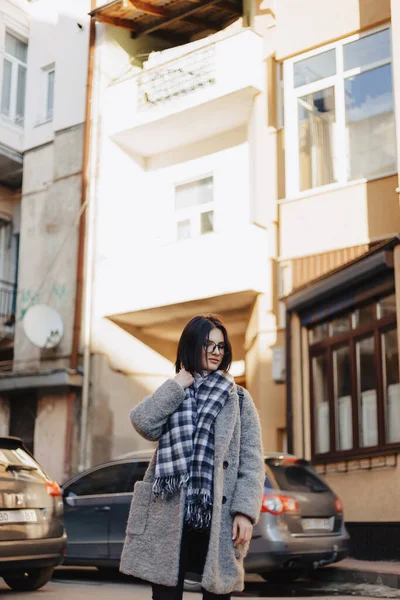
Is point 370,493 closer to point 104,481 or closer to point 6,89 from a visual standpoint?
point 104,481

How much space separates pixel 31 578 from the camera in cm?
924

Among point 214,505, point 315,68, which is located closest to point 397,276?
point 315,68

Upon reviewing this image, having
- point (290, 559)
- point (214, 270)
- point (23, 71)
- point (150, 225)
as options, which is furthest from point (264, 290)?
point (23, 71)

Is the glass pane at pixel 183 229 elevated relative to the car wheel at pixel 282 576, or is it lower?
elevated

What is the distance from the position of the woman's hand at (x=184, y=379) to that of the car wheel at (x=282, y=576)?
25.3 ft

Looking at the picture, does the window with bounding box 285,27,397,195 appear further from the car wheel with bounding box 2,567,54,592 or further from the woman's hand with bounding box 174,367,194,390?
the woman's hand with bounding box 174,367,194,390

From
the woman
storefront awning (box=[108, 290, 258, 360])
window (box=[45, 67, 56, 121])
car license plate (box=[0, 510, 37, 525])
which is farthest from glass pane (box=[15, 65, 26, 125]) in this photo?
the woman

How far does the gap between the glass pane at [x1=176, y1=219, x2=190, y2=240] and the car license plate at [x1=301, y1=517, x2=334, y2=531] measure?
9592 millimetres

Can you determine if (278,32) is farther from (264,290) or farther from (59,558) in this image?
(59,558)

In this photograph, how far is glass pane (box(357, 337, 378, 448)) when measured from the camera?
13.1 metres

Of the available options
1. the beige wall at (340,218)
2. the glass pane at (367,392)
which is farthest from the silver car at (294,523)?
the beige wall at (340,218)

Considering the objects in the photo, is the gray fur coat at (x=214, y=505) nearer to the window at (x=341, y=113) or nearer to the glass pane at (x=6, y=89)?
the window at (x=341, y=113)

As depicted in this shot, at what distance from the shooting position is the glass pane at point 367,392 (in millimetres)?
13125

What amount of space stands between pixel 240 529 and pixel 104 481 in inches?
319
